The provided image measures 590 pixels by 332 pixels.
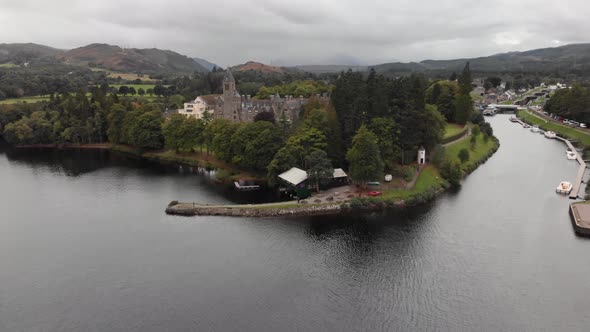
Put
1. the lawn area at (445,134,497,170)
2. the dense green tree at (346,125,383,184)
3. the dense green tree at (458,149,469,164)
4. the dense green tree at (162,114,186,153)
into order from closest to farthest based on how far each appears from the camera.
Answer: the dense green tree at (346,125,383,184)
the dense green tree at (458,149,469,164)
the lawn area at (445,134,497,170)
the dense green tree at (162,114,186,153)

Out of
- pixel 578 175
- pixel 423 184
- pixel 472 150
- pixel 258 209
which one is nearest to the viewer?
pixel 258 209

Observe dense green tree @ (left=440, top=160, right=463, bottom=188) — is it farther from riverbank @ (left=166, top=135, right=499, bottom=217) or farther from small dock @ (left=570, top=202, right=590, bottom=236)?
small dock @ (left=570, top=202, right=590, bottom=236)

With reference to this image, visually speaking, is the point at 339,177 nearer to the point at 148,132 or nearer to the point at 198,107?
the point at 148,132

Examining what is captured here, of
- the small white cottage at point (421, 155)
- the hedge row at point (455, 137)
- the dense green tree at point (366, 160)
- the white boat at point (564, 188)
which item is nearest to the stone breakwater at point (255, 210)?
the dense green tree at point (366, 160)

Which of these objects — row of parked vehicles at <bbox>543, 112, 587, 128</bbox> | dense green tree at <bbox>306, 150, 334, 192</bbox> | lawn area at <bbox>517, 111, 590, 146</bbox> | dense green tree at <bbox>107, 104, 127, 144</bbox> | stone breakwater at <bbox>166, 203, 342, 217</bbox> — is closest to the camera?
stone breakwater at <bbox>166, 203, 342, 217</bbox>

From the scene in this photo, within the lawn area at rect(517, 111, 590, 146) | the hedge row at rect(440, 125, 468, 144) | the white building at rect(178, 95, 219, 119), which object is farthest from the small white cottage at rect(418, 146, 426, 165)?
the white building at rect(178, 95, 219, 119)

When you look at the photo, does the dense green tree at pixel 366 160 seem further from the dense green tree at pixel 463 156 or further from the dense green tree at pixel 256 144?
the dense green tree at pixel 463 156

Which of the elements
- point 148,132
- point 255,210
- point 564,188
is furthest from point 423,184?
point 148,132
